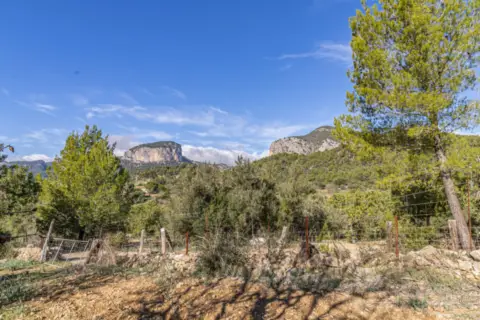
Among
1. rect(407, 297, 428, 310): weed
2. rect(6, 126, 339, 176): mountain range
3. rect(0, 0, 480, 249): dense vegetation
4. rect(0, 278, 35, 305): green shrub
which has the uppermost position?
rect(6, 126, 339, 176): mountain range

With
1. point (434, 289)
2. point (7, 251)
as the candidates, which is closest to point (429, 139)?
point (434, 289)

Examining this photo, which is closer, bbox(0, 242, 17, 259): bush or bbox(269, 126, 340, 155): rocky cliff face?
bbox(0, 242, 17, 259): bush

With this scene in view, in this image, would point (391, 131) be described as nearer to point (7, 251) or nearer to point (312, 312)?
point (312, 312)

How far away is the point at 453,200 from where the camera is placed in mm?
7461

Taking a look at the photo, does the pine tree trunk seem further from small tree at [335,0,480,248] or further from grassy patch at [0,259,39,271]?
grassy patch at [0,259,39,271]

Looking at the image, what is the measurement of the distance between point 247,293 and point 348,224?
39.5 feet

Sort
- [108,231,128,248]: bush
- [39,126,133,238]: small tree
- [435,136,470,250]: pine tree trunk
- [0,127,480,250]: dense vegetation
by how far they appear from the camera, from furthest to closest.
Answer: [39,126,133,238]: small tree, [0,127,480,250]: dense vegetation, [108,231,128,248]: bush, [435,136,470,250]: pine tree trunk

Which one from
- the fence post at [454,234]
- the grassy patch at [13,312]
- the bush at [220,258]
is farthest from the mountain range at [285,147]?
the grassy patch at [13,312]

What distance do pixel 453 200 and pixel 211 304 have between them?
752 cm

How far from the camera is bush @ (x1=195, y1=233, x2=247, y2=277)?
5988 millimetres

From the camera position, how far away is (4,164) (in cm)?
826

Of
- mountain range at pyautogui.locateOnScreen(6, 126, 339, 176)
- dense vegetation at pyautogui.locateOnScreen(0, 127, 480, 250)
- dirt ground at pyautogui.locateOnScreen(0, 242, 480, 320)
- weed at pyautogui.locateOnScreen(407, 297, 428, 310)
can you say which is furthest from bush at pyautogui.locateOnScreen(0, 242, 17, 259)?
weed at pyautogui.locateOnScreen(407, 297, 428, 310)

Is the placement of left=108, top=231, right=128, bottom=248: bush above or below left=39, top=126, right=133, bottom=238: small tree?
below

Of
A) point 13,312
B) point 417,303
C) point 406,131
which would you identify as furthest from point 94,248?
point 406,131
